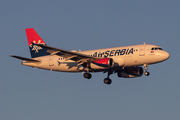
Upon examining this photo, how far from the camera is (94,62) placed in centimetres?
5603

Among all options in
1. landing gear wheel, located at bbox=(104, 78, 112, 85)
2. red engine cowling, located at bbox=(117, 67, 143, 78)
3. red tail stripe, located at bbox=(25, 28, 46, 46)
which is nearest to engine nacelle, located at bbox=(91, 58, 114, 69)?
landing gear wheel, located at bbox=(104, 78, 112, 85)

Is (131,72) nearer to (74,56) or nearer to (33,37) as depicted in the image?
(74,56)

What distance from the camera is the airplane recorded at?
54781 mm

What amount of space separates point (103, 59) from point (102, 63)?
77 cm

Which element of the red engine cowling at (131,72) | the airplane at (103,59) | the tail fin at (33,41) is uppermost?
the tail fin at (33,41)

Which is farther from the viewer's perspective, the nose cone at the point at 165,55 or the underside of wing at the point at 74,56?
the nose cone at the point at 165,55

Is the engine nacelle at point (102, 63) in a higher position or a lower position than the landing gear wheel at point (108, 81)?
higher

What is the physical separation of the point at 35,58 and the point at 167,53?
23342mm

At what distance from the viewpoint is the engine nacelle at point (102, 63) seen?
2143 inches

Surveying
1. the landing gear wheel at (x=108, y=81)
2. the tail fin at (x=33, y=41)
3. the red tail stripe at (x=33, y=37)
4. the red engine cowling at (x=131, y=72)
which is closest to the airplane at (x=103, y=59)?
the red engine cowling at (x=131, y=72)

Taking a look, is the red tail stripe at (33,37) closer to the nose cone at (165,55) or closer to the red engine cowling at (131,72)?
the red engine cowling at (131,72)

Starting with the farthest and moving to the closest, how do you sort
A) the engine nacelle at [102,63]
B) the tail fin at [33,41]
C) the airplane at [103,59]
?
the tail fin at [33,41] → the airplane at [103,59] → the engine nacelle at [102,63]

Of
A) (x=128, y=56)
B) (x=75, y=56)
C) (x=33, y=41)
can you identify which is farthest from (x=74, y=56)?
(x=33, y=41)

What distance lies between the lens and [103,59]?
55156 millimetres
